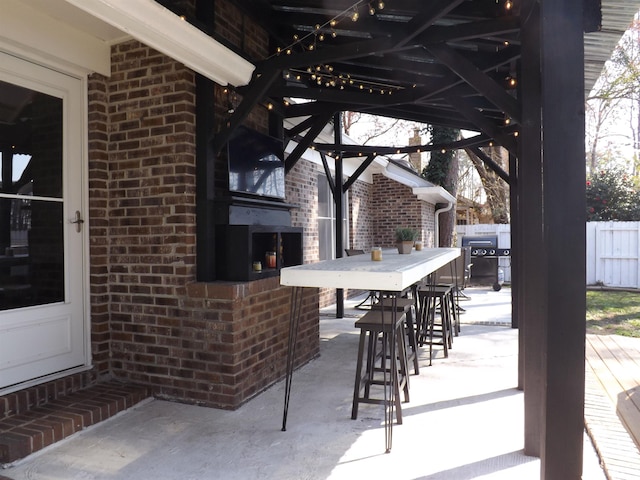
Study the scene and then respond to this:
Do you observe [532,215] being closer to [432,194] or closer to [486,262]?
[432,194]

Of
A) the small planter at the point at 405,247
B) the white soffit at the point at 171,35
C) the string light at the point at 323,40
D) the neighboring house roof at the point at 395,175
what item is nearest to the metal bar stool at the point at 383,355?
the small planter at the point at 405,247

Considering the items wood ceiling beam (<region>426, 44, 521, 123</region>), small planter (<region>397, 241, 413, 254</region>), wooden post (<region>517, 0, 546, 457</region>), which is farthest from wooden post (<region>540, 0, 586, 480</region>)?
small planter (<region>397, 241, 413, 254</region>)

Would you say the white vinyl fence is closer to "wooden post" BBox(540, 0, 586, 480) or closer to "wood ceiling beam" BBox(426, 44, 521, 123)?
"wood ceiling beam" BBox(426, 44, 521, 123)

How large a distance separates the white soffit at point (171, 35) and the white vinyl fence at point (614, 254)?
31.9 feet

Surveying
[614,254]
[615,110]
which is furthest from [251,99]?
[615,110]

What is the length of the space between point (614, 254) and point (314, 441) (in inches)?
437

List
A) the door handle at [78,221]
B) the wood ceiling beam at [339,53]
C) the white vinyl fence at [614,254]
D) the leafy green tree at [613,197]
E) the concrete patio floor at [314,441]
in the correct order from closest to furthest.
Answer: the concrete patio floor at [314,441] → the wood ceiling beam at [339,53] → the door handle at [78,221] → the white vinyl fence at [614,254] → the leafy green tree at [613,197]

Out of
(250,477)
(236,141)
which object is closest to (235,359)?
(250,477)

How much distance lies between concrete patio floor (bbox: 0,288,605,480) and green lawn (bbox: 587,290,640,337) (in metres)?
3.09

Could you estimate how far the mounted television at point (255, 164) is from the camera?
12.4ft

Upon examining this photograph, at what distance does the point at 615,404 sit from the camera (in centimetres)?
344

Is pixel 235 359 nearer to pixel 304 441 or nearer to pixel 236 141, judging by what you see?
pixel 304 441

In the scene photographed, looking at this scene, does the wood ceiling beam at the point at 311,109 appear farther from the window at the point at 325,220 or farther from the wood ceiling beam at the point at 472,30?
the window at the point at 325,220

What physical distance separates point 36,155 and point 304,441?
275 cm
